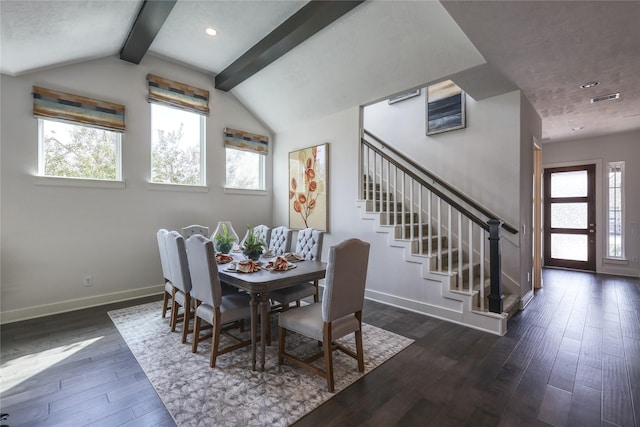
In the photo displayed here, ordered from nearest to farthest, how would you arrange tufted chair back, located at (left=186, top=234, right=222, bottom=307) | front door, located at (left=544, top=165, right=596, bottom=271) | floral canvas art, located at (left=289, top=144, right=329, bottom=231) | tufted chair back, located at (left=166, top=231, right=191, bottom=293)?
tufted chair back, located at (left=186, top=234, right=222, bottom=307)
tufted chair back, located at (left=166, top=231, right=191, bottom=293)
floral canvas art, located at (left=289, top=144, right=329, bottom=231)
front door, located at (left=544, top=165, right=596, bottom=271)

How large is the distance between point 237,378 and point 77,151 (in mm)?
3611

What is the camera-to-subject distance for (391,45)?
3279mm

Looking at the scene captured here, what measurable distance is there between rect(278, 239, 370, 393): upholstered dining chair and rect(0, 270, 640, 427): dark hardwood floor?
1.07 ft

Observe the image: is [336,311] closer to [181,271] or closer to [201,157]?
[181,271]

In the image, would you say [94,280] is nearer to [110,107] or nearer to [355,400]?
[110,107]

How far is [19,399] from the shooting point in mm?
1931

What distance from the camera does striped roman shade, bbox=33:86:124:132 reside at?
339cm

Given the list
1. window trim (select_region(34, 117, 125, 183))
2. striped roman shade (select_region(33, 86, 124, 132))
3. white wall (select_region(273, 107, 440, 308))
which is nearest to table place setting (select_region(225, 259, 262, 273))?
white wall (select_region(273, 107, 440, 308))

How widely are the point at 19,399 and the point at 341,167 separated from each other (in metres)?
4.03

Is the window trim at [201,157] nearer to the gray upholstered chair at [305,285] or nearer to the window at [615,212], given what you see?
the gray upholstered chair at [305,285]

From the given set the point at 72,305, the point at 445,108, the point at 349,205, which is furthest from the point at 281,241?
the point at 445,108

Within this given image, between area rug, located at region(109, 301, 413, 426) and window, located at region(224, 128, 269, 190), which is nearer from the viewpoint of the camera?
area rug, located at region(109, 301, 413, 426)

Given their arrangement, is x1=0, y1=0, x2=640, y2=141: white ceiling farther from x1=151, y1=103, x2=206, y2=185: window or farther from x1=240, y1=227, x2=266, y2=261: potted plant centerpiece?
x1=240, y1=227, x2=266, y2=261: potted plant centerpiece

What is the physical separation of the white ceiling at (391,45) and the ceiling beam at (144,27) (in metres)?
0.08
